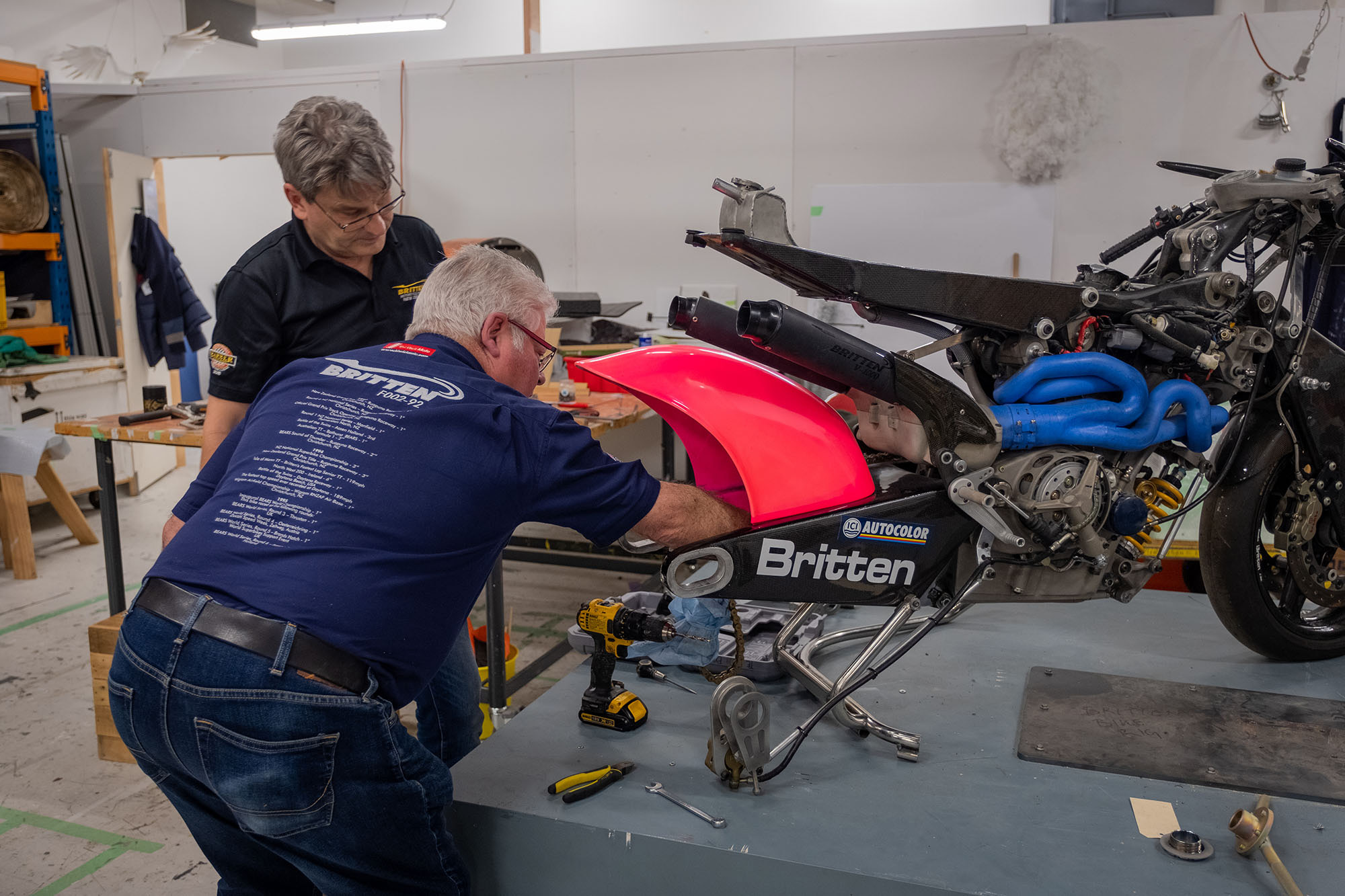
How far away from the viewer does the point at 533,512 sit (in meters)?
1.35

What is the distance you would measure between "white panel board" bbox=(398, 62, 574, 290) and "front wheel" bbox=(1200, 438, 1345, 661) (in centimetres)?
379

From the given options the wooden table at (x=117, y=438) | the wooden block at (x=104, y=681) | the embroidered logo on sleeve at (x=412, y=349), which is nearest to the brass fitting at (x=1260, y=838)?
the embroidered logo on sleeve at (x=412, y=349)

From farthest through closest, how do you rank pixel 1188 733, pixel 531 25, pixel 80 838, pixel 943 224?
pixel 531 25, pixel 943 224, pixel 80 838, pixel 1188 733

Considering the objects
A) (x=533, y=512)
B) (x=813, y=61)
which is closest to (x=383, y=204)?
(x=533, y=512)

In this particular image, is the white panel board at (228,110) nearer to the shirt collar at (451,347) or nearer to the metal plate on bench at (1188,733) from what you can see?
the shirt collar at (451,347)

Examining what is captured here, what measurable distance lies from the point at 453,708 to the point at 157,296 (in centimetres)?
490

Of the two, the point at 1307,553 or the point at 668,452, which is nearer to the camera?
the point at 1307,553

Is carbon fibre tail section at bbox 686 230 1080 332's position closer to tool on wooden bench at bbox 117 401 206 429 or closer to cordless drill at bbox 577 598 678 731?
cordless drill at bbox 577 598 678 731

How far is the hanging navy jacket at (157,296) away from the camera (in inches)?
229

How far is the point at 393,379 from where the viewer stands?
1364mm

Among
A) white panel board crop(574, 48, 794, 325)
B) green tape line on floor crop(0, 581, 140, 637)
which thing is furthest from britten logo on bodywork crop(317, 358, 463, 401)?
white panel board crop(574, 48, 794, 325)

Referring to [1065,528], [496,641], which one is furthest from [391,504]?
[496,641]

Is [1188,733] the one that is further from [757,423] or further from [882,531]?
[757,423]

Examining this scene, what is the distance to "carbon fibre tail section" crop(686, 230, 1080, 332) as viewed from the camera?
4.54 feet
